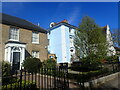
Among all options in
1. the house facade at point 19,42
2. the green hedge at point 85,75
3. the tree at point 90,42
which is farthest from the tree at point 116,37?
the house facade at point 19,42

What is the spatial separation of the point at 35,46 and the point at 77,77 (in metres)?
10.9

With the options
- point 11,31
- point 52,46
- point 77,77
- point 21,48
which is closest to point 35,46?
point 21,48

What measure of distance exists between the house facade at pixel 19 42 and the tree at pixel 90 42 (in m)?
8.03

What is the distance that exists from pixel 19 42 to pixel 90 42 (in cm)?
958

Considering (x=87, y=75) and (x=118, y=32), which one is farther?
(x=118, y=32)

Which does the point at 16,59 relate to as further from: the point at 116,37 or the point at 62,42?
the point at 116,37

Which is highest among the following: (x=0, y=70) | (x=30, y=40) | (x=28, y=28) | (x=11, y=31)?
(x=28, y=28)

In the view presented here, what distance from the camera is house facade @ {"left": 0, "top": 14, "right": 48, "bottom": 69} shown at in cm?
1169

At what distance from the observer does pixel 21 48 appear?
12.6 metres

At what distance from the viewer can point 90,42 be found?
9258mm

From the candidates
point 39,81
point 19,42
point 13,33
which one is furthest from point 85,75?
point 13,33

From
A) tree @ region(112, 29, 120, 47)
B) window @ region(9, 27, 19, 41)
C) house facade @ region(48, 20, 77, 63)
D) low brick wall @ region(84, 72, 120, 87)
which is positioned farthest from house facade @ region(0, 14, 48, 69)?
tree @ region(112, 29, 120, 47)

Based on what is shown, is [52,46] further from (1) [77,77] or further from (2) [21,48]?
(1) [77,77]

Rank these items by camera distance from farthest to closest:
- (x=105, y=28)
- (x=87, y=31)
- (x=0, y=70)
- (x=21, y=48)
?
(x=105, y=28) < (x=21, y=48) < (x=87, y=31) < (x=0, y=70)
